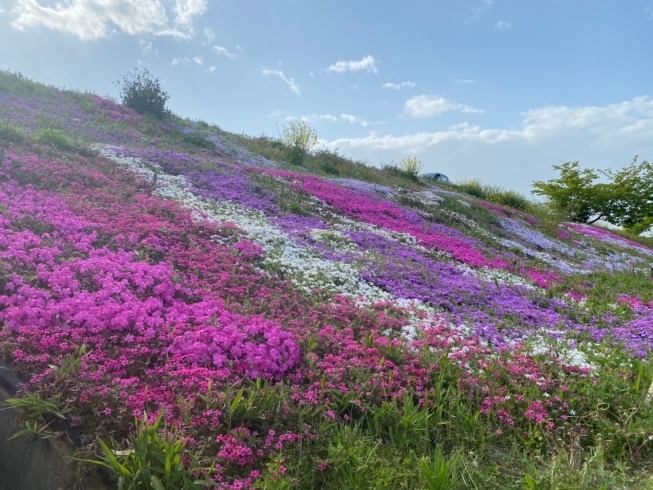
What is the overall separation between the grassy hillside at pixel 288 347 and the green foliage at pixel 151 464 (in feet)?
0.05

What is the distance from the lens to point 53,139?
434 inches

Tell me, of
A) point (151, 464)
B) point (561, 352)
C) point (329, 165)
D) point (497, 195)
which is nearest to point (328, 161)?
point (329, 165)

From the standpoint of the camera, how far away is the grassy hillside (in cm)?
359

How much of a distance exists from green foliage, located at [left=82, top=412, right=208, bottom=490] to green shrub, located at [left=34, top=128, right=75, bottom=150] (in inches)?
389

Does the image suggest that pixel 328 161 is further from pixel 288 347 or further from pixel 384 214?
pixel 288 347

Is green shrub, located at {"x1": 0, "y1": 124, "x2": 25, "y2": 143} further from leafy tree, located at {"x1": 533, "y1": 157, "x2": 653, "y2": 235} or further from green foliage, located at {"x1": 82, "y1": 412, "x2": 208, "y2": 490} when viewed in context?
leafy tree, located at {"x1": 533, "y1": 157, "x2": 653, "y2": 235}

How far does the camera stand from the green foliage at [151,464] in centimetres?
301

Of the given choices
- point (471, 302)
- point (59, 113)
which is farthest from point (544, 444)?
point (59, 113)

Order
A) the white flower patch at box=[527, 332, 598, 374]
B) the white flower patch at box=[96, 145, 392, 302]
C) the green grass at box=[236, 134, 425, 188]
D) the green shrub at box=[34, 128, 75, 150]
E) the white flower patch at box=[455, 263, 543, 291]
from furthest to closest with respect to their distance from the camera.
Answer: the green grass at box=[236, 134, 425, 188], the green shrub at box=[34, 128, 75, 150], the white flower patch at box=[455, 263, 543, 291], the white flower patch at box=[96, 145, 392, 302], the white flower patch at box=[527, 332, 598, 374]

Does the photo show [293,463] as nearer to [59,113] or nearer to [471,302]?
[471,302]

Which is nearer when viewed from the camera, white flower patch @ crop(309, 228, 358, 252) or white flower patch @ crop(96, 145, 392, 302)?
white flower patch @ crop(96, 145, 392, 302)

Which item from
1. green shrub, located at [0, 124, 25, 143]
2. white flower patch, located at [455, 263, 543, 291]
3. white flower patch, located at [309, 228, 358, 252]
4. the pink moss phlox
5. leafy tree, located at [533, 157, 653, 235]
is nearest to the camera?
white flower patch, located at [309, 228, 358, 252]

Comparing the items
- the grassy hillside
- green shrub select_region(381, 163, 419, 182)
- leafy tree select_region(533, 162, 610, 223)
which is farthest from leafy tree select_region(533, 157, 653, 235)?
the grassy hillside

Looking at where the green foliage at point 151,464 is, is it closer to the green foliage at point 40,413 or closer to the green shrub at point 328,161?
the green foliage at point 40,413
